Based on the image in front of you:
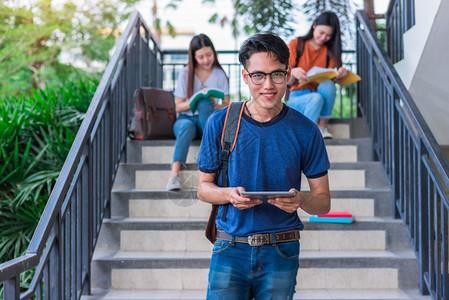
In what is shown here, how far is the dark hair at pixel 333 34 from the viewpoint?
4621mm

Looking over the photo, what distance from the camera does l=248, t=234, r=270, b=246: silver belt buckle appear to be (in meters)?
1.64

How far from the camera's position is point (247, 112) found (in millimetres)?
1759

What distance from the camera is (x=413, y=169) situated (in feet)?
11.8

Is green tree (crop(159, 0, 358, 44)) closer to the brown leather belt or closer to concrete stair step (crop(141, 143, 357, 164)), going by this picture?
concrete stair step (crop(141, 143, 357, 164))

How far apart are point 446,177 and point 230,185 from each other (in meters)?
1.73

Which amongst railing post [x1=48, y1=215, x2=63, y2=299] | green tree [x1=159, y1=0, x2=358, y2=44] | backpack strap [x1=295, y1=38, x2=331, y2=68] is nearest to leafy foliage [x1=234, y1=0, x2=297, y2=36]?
green tree [x1=159, y1=0, x2=358, y2=44]

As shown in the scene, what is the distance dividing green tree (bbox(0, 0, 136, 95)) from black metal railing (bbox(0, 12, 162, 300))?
335 inches

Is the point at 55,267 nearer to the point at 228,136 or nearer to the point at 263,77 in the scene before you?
the point at 228,136

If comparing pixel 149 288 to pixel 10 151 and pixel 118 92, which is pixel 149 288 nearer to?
pixel 118 92

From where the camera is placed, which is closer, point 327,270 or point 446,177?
point 446,177

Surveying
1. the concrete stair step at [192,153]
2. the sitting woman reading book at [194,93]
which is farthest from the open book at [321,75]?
the sitting woman reading book at [194,93]

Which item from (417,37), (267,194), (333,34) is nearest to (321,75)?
(333,34)

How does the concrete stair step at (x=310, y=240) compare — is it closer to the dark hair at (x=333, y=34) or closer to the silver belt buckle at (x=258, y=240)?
the dark hair at (x=333, y=34)

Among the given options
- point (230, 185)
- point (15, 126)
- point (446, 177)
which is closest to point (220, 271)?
point (230, 185)
